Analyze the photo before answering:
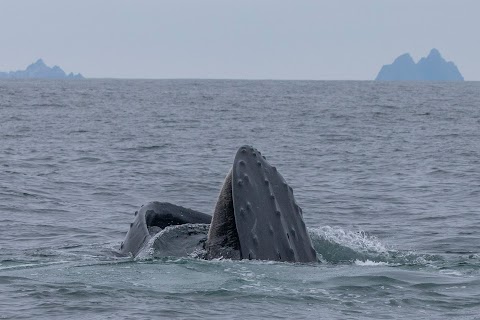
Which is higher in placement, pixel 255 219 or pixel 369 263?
pixel 255 219

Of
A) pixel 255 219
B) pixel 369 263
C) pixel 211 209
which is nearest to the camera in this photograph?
pixel 255 219

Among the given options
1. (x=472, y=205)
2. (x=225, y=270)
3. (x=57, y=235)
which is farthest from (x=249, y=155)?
(x=472, y=205)

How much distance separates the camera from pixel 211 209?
19.8 m

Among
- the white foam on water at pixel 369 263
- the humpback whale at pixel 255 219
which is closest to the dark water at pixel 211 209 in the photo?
the white foam on water at pixel 369 263

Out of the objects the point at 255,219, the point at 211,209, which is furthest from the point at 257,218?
the point at 211,209

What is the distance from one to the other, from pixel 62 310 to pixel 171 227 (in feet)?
7.51

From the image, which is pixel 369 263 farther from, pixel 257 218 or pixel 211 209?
pixel 211 209

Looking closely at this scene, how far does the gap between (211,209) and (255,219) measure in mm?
10462

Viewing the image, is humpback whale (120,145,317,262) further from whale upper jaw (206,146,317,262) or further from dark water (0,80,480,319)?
dark water (0,80,480,319)

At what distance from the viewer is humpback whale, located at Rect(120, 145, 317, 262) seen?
9281 millimetres

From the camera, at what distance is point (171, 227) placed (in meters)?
11.4

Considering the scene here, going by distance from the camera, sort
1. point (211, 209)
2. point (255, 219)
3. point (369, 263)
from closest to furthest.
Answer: point (255, 219), point (369, 263), point (211, 209)

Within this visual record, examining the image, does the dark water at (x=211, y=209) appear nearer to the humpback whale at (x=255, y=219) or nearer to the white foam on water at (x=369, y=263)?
the white foam on water at (x=369, y=263)

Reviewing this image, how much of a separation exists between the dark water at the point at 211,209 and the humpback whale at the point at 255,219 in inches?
7.8
